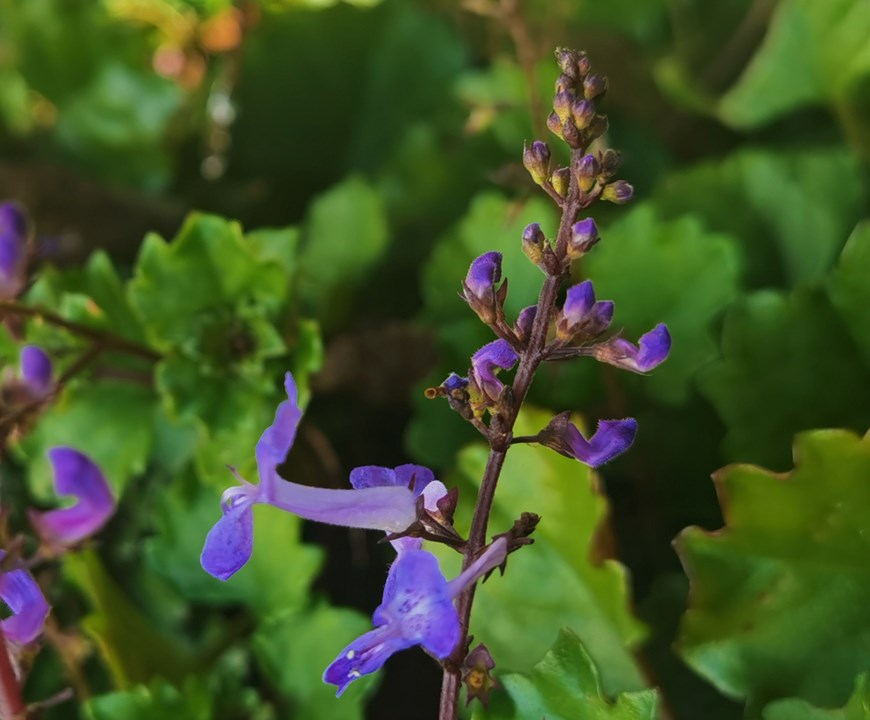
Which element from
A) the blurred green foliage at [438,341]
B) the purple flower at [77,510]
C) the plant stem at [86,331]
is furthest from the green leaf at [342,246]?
the purple flower at [77,510]

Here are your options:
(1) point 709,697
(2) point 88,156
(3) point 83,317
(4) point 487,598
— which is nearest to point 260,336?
(3) point 83,317

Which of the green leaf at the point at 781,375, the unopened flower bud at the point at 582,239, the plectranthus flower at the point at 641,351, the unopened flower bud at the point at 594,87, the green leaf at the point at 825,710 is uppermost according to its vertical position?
the unopened flower bud at the point at 594,87

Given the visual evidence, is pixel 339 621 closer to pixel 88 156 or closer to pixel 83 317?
pixel 83 317

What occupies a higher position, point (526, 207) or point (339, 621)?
point (526, 207)

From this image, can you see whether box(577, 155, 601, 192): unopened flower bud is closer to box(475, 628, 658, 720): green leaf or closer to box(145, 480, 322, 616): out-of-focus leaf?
box(475, 628, 658, 720): green leaf

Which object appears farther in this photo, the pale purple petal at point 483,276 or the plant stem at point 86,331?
the plant stem at point 86,331

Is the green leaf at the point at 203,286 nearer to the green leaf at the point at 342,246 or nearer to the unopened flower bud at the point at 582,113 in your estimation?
the green leaf at the point at 342,246
